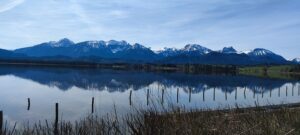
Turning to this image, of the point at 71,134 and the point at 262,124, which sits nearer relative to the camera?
the point at 262,124

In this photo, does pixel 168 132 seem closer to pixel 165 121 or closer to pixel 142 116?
pixel 165 121

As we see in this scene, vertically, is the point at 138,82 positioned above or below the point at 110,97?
above

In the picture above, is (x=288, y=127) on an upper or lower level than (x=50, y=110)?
upper

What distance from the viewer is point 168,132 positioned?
13.5m

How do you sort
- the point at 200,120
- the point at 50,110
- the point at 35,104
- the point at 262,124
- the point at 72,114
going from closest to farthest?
1. the point at 262,124
2. the point at 200,120
3. the point at 72,114
4. the point at 50,110
5. the point at 35,104

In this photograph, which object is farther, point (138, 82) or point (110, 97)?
point (138, 82)

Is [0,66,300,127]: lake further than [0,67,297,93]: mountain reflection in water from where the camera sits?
No

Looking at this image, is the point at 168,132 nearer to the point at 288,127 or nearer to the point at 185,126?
the point at 185,126

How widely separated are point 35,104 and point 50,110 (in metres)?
7.20

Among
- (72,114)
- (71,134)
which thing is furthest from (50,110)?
(71,134)

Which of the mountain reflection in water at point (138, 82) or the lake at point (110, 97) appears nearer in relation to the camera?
the lake at point (110, 97)

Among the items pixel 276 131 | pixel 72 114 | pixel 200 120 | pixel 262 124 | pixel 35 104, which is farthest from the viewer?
pixel 35 104

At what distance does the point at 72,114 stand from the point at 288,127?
3167 cm

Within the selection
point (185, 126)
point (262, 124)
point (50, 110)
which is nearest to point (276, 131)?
point (262, 124)
